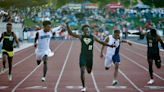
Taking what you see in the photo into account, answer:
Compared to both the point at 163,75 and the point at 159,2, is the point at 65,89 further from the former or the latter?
the point at 159,2

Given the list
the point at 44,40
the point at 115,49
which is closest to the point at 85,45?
the point at 115,49

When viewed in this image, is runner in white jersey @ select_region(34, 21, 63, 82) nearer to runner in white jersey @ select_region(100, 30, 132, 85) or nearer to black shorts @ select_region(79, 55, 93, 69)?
black shorts @ select_region(79, 55, 93, 69)

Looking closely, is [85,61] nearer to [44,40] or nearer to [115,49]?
[115,49]

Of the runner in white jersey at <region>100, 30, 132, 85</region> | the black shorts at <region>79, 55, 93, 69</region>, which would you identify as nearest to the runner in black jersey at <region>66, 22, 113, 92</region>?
the black shorts at <region>79, 55, 93, 69</region>

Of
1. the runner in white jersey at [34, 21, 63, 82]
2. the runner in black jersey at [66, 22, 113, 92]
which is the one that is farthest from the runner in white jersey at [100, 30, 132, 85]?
the runner in white jersey at [34, 21, 63, 82]

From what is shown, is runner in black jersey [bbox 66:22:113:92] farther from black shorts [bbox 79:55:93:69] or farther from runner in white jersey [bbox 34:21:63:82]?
runner in white jersey [bbox 34:21:63:82]

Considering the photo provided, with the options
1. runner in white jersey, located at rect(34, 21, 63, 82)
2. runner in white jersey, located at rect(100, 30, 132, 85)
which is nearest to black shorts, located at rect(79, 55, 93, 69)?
runner in white jersey, located at rect(100, 30, 132, 85)

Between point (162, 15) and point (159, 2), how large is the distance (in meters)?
13.6

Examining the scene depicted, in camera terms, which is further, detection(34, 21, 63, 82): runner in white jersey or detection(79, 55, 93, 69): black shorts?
detection(34, 21, 63, 82): runner in white jersey

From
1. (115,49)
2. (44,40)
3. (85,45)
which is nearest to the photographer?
(85,45)

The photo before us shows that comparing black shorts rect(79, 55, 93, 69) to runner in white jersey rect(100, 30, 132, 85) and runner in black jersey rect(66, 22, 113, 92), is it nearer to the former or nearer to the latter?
runner in black jersey rect(66, 22, 113, 92)

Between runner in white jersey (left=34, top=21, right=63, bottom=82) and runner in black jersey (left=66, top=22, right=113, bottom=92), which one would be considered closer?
runner in black jersey (left=66, top=22, right=113, bottom=92)

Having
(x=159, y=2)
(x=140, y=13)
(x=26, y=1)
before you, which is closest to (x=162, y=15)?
(x=140, y=13)

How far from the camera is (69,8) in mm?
44281
